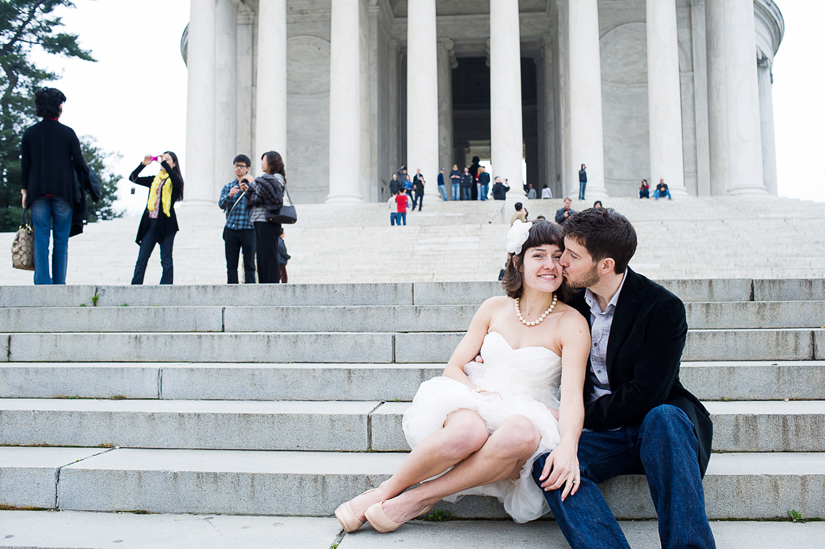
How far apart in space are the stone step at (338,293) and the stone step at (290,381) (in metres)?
1.87

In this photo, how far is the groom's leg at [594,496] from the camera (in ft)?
10.6

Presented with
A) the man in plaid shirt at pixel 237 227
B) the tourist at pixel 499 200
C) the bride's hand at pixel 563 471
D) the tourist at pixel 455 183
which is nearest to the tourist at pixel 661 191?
the tourist at pixel 499 200

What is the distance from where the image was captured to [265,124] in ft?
91.3

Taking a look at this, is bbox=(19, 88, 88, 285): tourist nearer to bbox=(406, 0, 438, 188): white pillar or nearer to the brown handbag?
the brown handbag

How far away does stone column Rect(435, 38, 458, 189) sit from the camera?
36.4 m

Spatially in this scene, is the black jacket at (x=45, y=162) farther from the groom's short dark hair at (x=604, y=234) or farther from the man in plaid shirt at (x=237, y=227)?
the groom's short dark hair at (x=604, y=234)

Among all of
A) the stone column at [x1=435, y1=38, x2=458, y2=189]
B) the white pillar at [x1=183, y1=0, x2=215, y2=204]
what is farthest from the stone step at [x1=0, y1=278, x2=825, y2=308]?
the stone column at [x1=435, y1=38, x2=458, y2=189]

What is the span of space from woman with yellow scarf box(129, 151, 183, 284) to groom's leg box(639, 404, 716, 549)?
306 inches

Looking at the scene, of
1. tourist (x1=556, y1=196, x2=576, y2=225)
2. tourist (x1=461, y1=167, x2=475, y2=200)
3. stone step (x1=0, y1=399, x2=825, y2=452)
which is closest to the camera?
tourist (x1=556, y1=196, x2=576, y2=225)

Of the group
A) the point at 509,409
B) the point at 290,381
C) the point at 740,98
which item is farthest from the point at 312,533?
the point at 740,98

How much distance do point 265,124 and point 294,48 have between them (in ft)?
31.5

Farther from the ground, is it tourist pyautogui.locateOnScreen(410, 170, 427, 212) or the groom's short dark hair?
tourist pyautogui.locateOnScreen(410, 170, 427, 212)

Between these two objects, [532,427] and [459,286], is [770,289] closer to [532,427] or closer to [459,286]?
[459,286]

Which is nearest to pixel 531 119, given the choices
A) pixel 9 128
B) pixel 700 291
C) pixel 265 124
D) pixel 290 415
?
pixel 265 124
